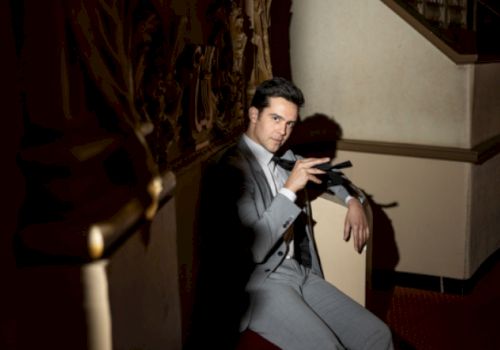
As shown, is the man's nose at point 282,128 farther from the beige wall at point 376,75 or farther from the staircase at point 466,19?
the staircase at point 466,19

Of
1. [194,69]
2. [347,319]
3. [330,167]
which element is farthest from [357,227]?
[194,69]

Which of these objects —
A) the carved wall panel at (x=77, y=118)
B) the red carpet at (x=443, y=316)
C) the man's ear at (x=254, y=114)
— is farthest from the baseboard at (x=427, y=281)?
the carved wall panel at (x=77, y=118)

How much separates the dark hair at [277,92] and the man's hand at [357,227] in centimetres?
48

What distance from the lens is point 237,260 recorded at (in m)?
1.64

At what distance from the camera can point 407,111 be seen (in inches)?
115

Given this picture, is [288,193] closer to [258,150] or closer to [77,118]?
[258,150]

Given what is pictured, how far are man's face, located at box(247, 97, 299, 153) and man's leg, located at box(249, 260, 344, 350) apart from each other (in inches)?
20.8

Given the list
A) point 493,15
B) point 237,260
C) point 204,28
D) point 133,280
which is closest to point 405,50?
point 204,28

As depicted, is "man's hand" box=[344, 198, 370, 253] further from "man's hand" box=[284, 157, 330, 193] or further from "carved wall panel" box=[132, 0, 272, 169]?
"carved wall panel" box=[132, 0, 272, 169]

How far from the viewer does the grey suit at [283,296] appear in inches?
59.6

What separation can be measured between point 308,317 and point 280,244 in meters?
0.29

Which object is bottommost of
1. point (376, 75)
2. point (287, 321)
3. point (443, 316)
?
point (443, 316)

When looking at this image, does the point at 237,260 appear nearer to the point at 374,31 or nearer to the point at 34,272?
the point at 34,272

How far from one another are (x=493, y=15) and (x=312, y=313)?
19.3 feet
